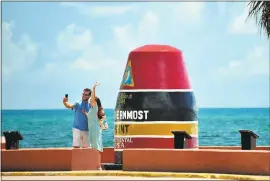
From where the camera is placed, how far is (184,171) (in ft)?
79.6

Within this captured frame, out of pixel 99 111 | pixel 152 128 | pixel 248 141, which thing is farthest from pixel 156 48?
pixel 248 141

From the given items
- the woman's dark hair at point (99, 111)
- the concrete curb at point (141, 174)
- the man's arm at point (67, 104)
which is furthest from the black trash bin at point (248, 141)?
the man's arm at point (67, 104)

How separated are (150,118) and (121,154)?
1.09 meters

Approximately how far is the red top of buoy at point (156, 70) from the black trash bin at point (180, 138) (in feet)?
4.83

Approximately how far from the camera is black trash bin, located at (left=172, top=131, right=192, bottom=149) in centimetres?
2541

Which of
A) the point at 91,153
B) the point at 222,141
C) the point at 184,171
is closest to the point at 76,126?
the point at 91,153

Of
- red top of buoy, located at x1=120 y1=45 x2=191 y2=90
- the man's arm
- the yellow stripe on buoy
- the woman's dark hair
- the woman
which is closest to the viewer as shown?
the woman

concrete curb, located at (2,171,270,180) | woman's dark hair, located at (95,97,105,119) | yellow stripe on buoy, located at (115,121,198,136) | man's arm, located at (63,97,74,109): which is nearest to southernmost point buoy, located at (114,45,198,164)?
yellow stripe on buoy, located at (115,121,198,136)

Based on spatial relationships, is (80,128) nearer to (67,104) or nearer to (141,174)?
(67,104)

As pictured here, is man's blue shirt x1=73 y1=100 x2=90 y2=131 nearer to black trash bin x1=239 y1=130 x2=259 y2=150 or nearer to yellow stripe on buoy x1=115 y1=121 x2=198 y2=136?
yellow stripe on buoy x1=115 y1=121 x2=198 y2=136

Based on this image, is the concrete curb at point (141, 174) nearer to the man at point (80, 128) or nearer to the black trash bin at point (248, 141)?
the man at point (80, 128)

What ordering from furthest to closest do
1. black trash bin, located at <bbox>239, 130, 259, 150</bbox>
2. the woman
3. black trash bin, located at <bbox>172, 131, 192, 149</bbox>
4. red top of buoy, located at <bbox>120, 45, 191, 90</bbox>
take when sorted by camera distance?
red top of buoy, located at <bbox>120, 45, 191, 90</bbox> → black trash bin, located at <bbox>239, 130, 259, 150</bbox> → the woman → black trash bin, located at <bbox>172, 131, 192, 149</bbox>

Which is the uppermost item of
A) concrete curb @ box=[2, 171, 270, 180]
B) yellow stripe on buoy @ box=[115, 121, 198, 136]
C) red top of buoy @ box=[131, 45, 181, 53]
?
red top of buoy @ box=[131, 45, 181, 53]

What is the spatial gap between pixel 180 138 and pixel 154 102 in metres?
1.28
